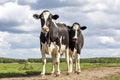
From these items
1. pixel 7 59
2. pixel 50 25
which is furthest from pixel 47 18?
pixel 7 59

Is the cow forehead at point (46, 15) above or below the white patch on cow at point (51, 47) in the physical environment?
above

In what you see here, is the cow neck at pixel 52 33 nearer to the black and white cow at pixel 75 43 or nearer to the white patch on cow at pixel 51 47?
the white patch on cow at pixel 51 47

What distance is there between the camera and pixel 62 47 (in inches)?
1016

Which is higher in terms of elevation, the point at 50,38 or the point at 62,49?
the point at 50,38

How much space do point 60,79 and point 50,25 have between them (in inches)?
135

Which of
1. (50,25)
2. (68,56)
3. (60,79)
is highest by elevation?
(50,25)

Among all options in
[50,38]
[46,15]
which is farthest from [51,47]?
[46,15]

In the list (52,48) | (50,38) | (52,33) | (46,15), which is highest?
(46,15)

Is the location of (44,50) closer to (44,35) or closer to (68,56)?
(44,35)

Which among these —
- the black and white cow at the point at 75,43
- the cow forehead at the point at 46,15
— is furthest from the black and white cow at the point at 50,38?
the black and white cow at the point at 75,43

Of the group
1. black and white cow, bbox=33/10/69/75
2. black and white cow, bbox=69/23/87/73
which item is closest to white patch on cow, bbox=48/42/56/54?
black and white cow, bbox=33/10/69/75

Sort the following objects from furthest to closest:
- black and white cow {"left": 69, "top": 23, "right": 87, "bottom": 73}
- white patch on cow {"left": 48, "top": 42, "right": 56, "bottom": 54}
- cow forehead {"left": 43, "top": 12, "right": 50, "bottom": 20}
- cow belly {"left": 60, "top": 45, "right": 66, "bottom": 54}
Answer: black and white cow {"left": 69, "top": 23, "right": 87, "bottom": 73}, cow belly {"left": 60, "top": 45, "right": 66, "bottom": 54}, white patch on cow {"left": 48, "top": 42, "right": 56, "bottom": 54}, cow forehead {"left": 43, "top": 12, "right": 50, "bottom": 20}

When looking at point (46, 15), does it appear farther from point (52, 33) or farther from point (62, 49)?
point (62, 49)

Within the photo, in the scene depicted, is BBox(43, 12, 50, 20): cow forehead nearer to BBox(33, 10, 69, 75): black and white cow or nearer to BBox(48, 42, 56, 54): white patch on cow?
BBox(33, 10, 69, 75): black and white cow
